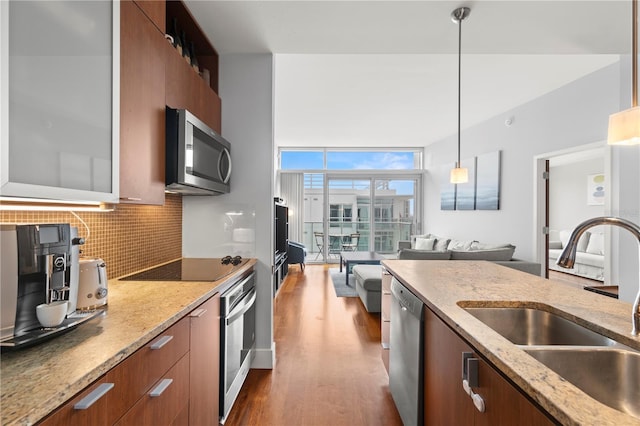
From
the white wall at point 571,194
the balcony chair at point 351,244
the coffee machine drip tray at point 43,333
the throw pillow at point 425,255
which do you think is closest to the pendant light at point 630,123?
the coffee machine drip tray at point 43,333

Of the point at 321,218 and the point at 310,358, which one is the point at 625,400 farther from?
the point at 321,218

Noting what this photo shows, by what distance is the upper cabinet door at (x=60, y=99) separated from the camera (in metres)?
0.76

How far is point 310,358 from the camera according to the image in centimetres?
258

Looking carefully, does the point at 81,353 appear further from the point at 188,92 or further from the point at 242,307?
the point at 188,92

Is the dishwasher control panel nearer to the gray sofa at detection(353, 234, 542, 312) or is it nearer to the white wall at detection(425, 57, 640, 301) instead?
the gray sofa at detection(353, 234, 542, 312)

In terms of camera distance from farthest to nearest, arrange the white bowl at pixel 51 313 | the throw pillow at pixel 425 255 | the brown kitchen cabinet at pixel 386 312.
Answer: the throw pillow at pixel 425 255
the brown kitchen cabinet at pixel 386 312
the white bowl at pixel 51 313

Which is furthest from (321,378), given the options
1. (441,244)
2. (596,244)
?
(596,244)

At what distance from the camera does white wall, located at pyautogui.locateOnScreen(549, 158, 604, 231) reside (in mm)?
6367

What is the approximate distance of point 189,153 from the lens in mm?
1655

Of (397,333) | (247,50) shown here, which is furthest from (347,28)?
(397,333)

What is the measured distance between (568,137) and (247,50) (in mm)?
3792

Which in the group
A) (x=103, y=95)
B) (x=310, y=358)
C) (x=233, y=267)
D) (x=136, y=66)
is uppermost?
(x=136, y=66)

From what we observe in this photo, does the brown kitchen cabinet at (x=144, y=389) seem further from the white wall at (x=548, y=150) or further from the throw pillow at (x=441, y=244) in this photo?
the throw pillow at (x=441, y=244)

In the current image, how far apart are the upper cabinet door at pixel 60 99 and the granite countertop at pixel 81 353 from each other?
0.42 m
